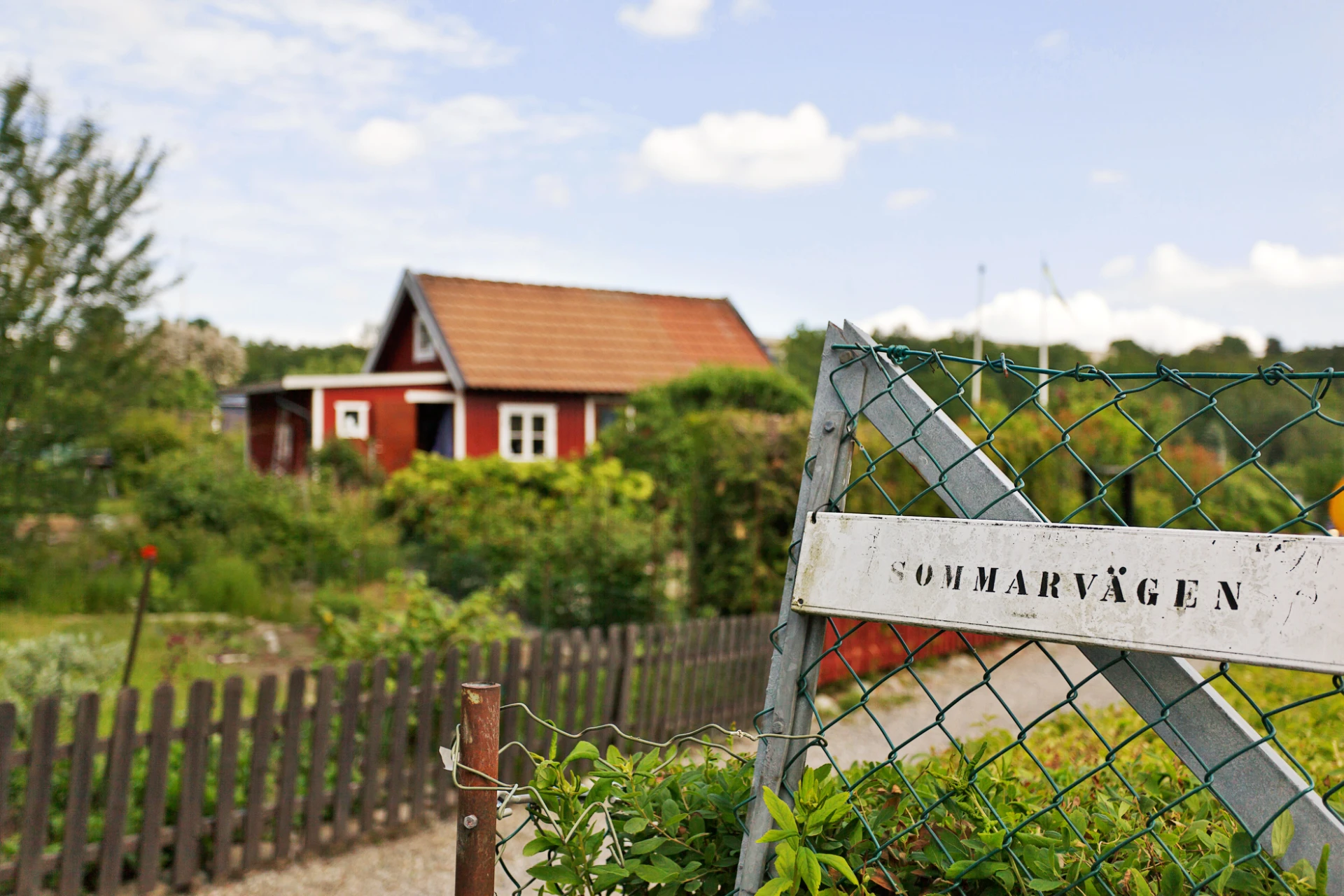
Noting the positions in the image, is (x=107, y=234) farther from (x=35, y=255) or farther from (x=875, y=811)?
(x=875, y=811)

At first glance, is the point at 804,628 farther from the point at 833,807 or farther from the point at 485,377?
the point at 485,377

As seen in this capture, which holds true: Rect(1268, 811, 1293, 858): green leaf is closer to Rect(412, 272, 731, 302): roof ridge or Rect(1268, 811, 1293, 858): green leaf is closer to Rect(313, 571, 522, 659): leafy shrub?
Rect(313, 571, 522, 659): leafy shrub

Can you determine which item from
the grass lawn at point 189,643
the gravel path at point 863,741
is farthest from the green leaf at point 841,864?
the grass lawn at point 189,643

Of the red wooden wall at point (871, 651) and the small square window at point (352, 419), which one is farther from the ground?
the small square window at point (352, 419)

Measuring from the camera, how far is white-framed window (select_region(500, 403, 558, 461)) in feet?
65.1

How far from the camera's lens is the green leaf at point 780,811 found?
121cm

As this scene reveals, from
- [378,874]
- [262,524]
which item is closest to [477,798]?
[378,874]

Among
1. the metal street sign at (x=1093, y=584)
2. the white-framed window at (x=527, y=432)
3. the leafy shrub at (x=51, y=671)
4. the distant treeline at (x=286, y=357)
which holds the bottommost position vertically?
the leafy shrub at (x=51, y=671)

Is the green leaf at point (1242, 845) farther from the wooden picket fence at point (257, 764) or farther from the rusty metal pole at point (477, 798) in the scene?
the wooden picket fence at point (257, 764)

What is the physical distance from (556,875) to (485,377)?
18.5 meters

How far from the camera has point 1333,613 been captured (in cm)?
100

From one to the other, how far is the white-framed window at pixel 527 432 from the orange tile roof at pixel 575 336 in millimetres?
616

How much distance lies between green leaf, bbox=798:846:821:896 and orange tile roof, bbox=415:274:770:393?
707 inches

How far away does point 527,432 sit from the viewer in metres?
20.1
